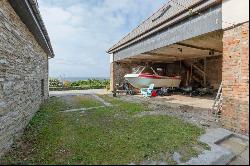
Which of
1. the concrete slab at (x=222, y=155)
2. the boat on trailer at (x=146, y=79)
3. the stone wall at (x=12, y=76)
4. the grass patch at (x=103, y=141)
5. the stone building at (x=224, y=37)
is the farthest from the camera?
the boat on trailer at (x=146, y=79)

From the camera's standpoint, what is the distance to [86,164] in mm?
3689

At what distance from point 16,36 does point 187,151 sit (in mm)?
5468

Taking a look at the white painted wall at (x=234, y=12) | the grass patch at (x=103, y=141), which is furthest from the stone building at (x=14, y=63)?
the white painted wall at (x=234, y=12)

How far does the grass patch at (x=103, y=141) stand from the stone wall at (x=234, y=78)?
91 centimetres

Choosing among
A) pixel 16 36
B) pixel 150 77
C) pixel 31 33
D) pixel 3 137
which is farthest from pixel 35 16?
pixel 150 77

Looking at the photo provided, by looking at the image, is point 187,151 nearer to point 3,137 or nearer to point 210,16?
point 3,137

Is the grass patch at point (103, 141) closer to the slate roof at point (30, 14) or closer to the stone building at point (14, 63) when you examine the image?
the stone building at point (14, 63)

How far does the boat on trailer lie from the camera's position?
52.9 ft

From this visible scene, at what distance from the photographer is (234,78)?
587 cm

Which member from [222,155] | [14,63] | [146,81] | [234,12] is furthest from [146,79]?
[222,155]

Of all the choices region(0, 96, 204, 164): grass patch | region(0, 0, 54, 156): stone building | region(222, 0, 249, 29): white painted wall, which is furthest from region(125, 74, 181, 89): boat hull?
region(222, 0, 249, 29): white painted wall

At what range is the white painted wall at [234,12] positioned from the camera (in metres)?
5.38

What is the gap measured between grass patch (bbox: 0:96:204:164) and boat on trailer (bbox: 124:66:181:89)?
27.9 feet

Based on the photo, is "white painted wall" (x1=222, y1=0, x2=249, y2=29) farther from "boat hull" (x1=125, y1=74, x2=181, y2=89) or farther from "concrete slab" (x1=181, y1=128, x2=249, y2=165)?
"boat hull" (x1=125, y1=74, x2=181, y2=89)
